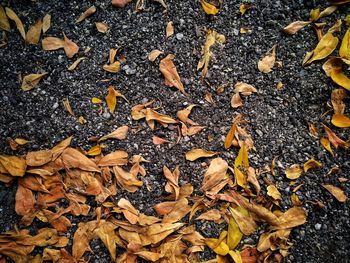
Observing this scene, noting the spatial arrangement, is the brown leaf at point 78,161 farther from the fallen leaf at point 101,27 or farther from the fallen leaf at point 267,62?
the fallen leaf at point 267,62

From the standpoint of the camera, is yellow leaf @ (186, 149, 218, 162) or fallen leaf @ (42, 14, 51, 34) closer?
yellow leaf @ (186, 149, 218, 162)

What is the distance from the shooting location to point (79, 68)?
1738 mm

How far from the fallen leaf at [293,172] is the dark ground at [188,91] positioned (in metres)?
0.03

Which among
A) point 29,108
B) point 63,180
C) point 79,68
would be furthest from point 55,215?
point 79,68

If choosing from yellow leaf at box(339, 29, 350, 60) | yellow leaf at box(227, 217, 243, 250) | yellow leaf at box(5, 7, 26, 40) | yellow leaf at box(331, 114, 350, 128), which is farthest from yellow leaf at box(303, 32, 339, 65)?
yellow leaf at box(5, 7, 26, 40)

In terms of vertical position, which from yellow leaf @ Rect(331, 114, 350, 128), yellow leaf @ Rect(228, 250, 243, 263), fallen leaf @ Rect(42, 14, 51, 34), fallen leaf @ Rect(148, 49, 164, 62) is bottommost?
yellow leaf @ Rect(228, 250, 243, 263)

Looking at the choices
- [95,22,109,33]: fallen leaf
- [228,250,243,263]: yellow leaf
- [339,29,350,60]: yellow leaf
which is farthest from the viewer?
[95,22,109,33]: fallen leaf

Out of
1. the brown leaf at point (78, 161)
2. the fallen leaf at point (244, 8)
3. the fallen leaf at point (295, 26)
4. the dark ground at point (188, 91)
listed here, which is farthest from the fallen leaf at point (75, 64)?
the fallen leaf at point (295, 26)

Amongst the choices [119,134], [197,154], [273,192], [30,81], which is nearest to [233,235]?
[273,192]

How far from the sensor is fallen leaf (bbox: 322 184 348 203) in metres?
1.60

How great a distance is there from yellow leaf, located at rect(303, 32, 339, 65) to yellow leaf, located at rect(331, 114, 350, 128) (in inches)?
10.6

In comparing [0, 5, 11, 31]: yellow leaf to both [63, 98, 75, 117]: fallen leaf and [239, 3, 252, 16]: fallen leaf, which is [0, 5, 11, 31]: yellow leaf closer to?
[63, 98, 75, 117]: fallen leaf

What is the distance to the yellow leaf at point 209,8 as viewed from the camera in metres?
1.74

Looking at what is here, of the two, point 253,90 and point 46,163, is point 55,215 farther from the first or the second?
point 253,90
